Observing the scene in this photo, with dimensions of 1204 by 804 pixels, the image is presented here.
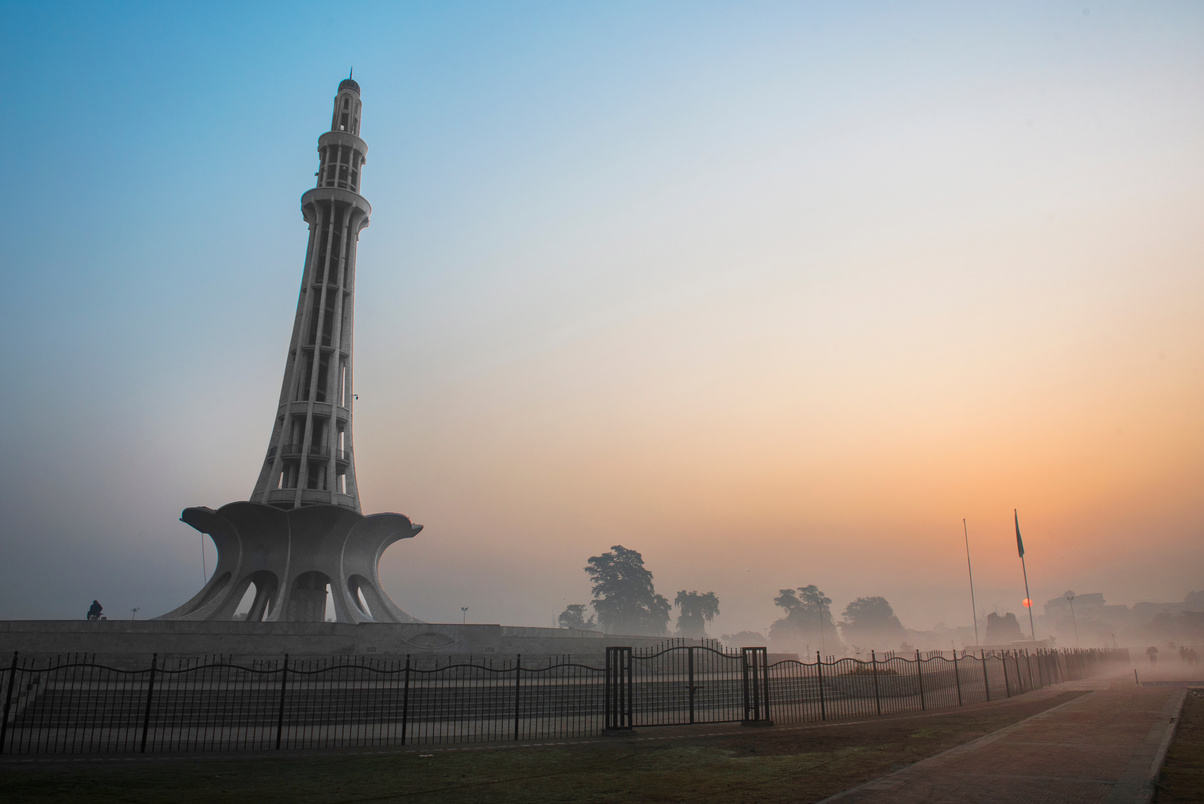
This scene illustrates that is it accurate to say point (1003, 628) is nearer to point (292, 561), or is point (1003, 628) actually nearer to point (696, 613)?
point (696, 613)

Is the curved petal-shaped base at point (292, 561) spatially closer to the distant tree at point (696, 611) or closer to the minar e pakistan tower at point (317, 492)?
the minar e pakistan tower at point (317, 492)

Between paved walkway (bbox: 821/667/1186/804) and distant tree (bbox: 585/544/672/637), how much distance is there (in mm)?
75791

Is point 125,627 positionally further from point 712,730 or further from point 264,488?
point 712,730

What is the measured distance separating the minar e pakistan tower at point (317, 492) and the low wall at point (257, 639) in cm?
722

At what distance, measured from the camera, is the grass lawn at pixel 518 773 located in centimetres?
837

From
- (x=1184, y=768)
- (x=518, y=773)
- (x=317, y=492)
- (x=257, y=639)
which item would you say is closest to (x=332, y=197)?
(x=317, y=492)

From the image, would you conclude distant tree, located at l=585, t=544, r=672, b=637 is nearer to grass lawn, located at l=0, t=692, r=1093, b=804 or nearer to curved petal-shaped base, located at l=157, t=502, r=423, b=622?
curved petal-shaped base, located at l=157, t=502, r=423, b=622

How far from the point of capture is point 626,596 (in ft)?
295

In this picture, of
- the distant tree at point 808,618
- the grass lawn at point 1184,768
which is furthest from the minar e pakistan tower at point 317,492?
the distant tree at point 808,618

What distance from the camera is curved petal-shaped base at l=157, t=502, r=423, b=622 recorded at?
33.4m

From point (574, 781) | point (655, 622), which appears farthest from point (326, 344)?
point (655, 622)

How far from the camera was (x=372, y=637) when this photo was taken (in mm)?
25594

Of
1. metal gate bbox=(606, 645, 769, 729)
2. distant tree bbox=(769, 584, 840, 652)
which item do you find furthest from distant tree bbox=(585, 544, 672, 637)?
metal gate bbox=(606, 645, 769, 729)

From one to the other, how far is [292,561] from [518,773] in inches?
1111
